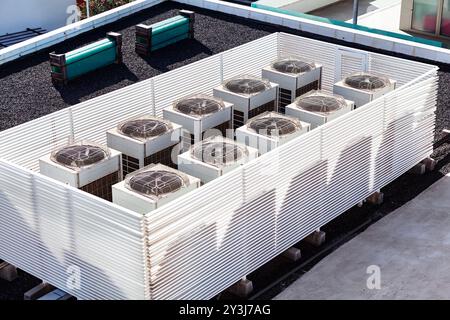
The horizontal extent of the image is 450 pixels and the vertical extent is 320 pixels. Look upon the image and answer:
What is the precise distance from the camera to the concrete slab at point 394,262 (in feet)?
52.9

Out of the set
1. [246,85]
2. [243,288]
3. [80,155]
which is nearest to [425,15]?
[246,85]

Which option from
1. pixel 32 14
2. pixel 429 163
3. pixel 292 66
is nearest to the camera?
pixel 429 163

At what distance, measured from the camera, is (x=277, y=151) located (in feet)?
51.5

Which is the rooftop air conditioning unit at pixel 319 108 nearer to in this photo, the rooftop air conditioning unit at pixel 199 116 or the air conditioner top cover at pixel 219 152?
the rooftop air conditioning unit at pixel 199 116

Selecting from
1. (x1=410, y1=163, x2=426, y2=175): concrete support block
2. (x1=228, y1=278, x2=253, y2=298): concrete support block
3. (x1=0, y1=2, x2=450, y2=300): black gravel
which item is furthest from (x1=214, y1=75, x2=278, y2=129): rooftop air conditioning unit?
(x1=228, y1=278, x2=253, y2=298): concrete support block

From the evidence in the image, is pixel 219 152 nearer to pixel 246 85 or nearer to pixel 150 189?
pixel 150 189

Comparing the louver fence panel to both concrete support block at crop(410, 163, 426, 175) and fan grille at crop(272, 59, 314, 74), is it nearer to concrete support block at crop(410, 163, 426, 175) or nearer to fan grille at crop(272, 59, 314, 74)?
concrete support block at crop(410, 163, 426, 175)

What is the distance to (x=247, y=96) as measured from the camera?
65.0 feet

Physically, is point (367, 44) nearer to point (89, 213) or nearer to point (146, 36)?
point (146, 36)

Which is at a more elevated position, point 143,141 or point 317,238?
point 143,141

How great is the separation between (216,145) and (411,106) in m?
5.35

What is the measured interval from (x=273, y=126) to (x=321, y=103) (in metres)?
1.82

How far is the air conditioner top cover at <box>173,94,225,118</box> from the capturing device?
18.8 meters

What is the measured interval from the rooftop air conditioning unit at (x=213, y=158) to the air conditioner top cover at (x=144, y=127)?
1370 mm
